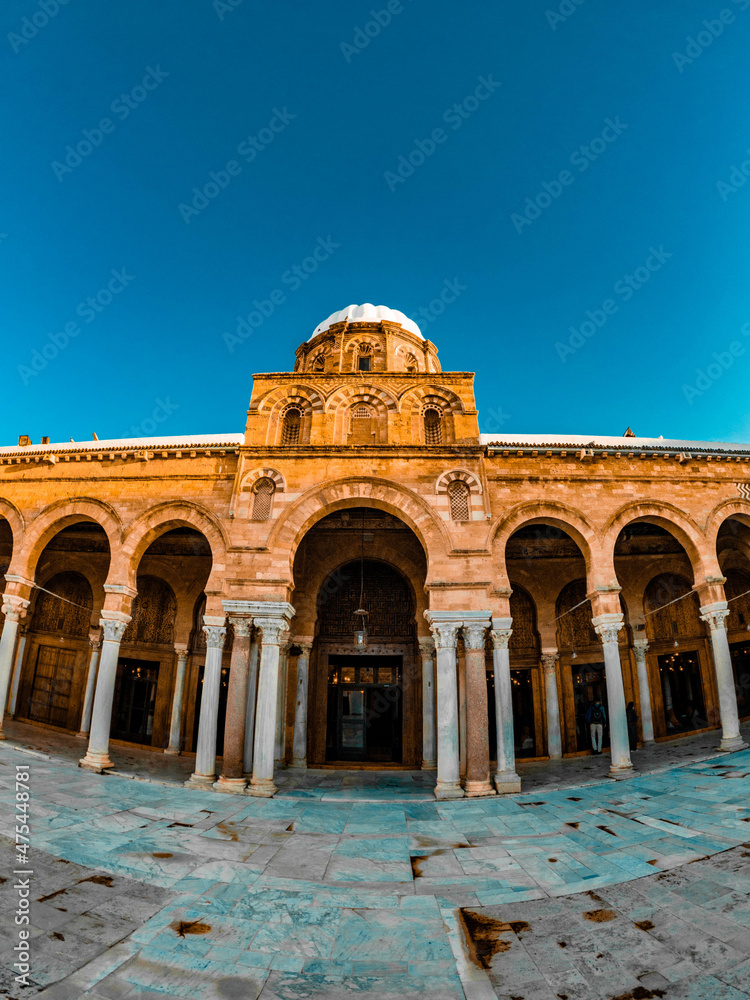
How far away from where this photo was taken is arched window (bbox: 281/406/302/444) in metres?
12.0

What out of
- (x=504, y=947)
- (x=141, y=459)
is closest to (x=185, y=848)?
(x=504, y=947)

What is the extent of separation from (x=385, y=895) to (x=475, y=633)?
5.33 meters

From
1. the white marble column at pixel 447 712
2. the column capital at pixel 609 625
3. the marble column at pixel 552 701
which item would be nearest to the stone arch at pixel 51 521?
the white marble column at pixel 447 712

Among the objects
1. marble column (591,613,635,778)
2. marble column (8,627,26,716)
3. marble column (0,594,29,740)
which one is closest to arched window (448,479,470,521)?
marble column (591,613,635,778)

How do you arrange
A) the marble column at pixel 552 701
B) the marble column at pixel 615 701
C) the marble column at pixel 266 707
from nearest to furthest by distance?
the marble column at pixel 266 707 → the marble column at pixel 615 701 → the marble column at pixel 552 701

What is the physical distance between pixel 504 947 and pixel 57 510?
39.4 ft

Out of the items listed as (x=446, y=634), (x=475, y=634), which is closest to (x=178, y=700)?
(x=446, y=634)

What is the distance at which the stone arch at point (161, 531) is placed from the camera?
10844 millimetres

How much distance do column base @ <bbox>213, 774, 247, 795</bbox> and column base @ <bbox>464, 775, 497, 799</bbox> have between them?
4.09 metres

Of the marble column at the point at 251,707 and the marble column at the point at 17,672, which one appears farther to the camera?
the marble column at the point at 17,672

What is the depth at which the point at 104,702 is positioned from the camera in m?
10.4

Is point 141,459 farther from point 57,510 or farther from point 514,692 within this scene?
point 514,692

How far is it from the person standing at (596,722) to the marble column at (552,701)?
0.82 metres

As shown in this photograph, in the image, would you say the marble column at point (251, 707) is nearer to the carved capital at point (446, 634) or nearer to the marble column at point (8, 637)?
the carved capital at point (446, 634)
